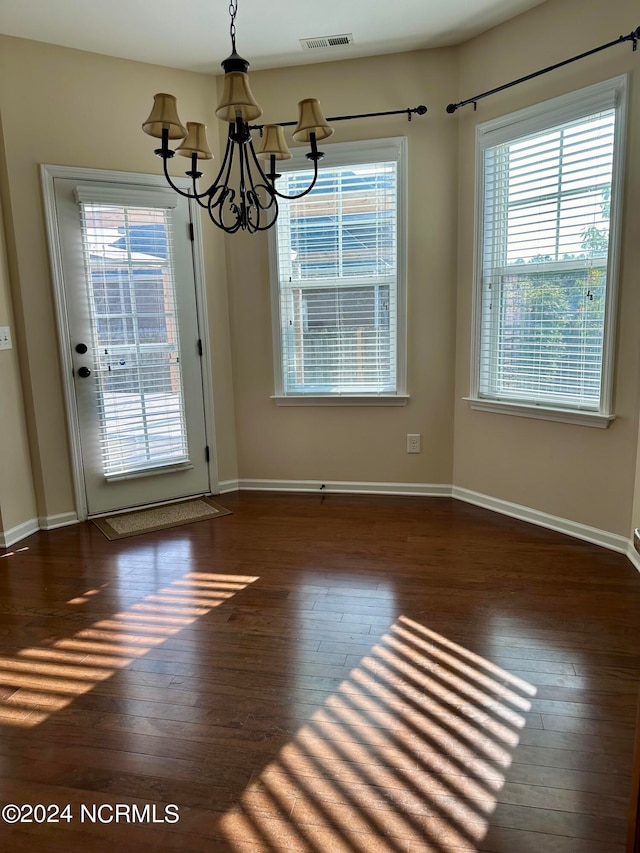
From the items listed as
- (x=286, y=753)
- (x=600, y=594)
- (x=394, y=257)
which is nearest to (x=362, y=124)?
(x=394, y=257)

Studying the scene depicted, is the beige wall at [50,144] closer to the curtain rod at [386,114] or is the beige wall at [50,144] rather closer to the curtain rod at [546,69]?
the curtain rod at [386,114]

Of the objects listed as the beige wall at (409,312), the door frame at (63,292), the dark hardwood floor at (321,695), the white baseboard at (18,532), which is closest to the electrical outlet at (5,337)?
the door frame at (63,292)

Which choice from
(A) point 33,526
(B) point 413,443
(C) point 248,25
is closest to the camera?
(C) point 248,25

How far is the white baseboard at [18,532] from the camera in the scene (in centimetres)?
337

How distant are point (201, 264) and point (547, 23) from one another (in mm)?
2452

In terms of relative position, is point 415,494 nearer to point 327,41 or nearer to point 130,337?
point 130,337

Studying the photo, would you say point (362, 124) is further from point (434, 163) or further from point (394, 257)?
point (394, 257)

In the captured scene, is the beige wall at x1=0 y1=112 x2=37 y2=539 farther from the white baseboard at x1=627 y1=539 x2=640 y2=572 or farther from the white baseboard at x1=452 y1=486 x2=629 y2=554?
the white baseboard at x1=627 y1=539 x2=640 y2=572

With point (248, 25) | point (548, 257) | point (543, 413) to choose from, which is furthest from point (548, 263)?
point (248, 25)

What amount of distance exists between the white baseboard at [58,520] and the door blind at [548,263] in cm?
283

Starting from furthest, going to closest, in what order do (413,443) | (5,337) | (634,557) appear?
(413,443) < (5,337) < (634,557)

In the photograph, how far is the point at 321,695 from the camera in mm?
1994

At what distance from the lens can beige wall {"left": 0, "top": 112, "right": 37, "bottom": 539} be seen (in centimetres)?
334

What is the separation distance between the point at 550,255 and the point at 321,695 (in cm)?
263
